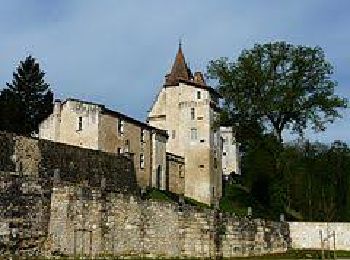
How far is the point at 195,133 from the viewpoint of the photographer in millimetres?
77250

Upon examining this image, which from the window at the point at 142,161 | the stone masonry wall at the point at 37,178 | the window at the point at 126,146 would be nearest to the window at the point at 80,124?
the window at the point at 126,146

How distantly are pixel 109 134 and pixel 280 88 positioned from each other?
18138mm

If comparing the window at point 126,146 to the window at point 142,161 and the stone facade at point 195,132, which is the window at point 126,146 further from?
the stone facade at point 195,132

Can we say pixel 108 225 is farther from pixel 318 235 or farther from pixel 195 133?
pixel 195 133

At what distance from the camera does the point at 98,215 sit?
29.6 m

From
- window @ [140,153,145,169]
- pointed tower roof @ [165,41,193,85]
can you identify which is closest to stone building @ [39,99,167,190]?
window @ [140,153,145,169]

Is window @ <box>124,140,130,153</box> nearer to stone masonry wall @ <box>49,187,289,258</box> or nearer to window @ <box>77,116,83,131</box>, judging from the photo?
window @ <box>77,116,83,131</box>

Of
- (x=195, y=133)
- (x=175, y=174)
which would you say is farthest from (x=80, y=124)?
(x=195, y=133)

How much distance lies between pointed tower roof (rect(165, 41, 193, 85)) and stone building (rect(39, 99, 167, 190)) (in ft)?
35.3

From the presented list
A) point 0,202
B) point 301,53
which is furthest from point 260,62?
point 0,202

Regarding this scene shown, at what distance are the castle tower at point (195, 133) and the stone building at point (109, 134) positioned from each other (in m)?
Result: 6.00

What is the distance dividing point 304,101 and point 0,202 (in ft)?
112

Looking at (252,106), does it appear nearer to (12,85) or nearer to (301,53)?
(301,53)

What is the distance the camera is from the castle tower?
250 feet
